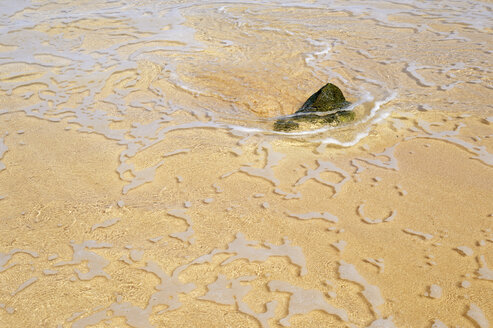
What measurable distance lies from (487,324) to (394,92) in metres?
3.15

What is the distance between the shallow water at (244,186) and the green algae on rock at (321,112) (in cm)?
16

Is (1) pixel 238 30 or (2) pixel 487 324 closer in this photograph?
(2) pixel 487 324

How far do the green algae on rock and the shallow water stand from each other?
161 mm

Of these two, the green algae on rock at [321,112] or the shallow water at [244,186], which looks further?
the green algae on rock at [321,112]

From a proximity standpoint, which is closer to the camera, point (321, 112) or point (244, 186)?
point (244, 186)

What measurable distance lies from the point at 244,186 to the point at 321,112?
58.9 inches

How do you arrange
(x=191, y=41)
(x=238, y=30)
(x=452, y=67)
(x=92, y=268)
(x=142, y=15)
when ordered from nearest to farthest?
(x=92, y=268)
(x=452, y=67)
(x=191, y=41)
(x=238, y=30)
(x=142, y=15)

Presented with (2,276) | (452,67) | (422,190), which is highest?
(452,67)

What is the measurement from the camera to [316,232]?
2906 millimetres

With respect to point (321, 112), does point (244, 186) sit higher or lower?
lower

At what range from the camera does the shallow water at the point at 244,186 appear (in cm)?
244

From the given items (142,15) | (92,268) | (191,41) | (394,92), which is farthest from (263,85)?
(142,15)

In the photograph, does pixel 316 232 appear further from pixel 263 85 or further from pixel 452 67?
pixel 452 67

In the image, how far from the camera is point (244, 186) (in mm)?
3395
